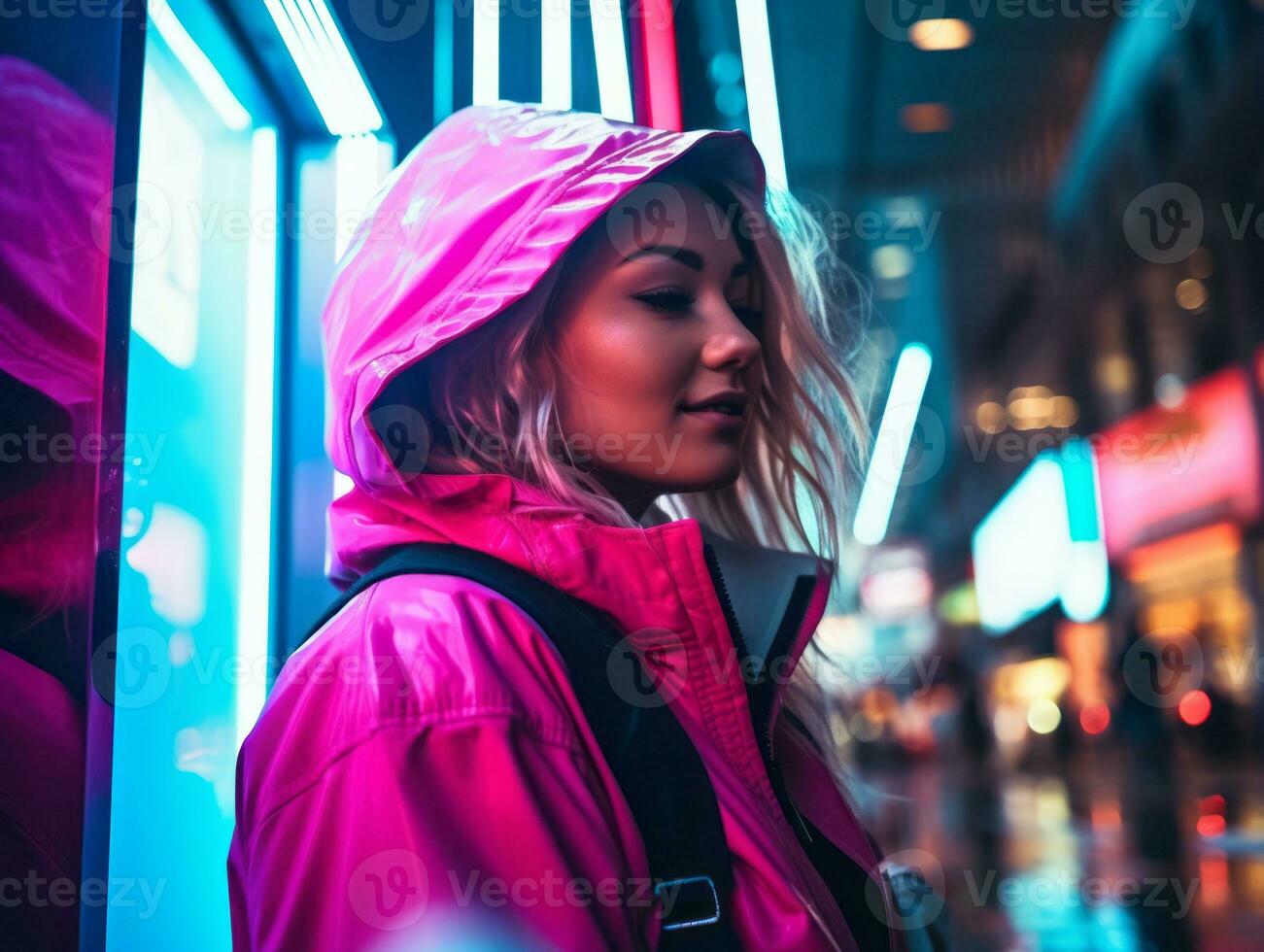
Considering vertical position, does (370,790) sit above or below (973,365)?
below

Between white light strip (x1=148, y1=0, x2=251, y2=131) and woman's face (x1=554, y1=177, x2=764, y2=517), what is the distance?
2.08ft

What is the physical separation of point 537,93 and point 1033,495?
15072 mm

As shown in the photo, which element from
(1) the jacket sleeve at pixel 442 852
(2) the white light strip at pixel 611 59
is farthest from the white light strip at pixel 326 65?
(1) the jacket sleeve at pixel 442 852

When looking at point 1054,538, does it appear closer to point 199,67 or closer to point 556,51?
point 556,51

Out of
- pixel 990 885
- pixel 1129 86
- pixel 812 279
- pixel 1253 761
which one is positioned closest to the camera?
pixel 812 279

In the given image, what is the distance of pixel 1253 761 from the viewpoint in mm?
10453

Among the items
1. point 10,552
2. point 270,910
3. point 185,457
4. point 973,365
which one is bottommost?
point 270,910

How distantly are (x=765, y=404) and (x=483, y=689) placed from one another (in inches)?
40.9

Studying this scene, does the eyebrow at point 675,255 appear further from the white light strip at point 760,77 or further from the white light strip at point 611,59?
the white light strip at point 760,77

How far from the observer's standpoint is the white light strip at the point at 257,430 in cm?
162

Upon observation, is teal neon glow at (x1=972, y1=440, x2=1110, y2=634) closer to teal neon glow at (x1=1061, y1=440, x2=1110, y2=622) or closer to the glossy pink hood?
teal neon glow at (x1=1061, y1=440, x2=1110, y2=622)

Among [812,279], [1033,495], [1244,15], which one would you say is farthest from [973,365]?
[812,279]

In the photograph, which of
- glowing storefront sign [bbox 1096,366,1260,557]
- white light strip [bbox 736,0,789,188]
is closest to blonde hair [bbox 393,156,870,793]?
white light strip [bbox 736,0,789,188]

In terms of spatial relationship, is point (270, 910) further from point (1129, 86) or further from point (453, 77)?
point (1129, 86)
